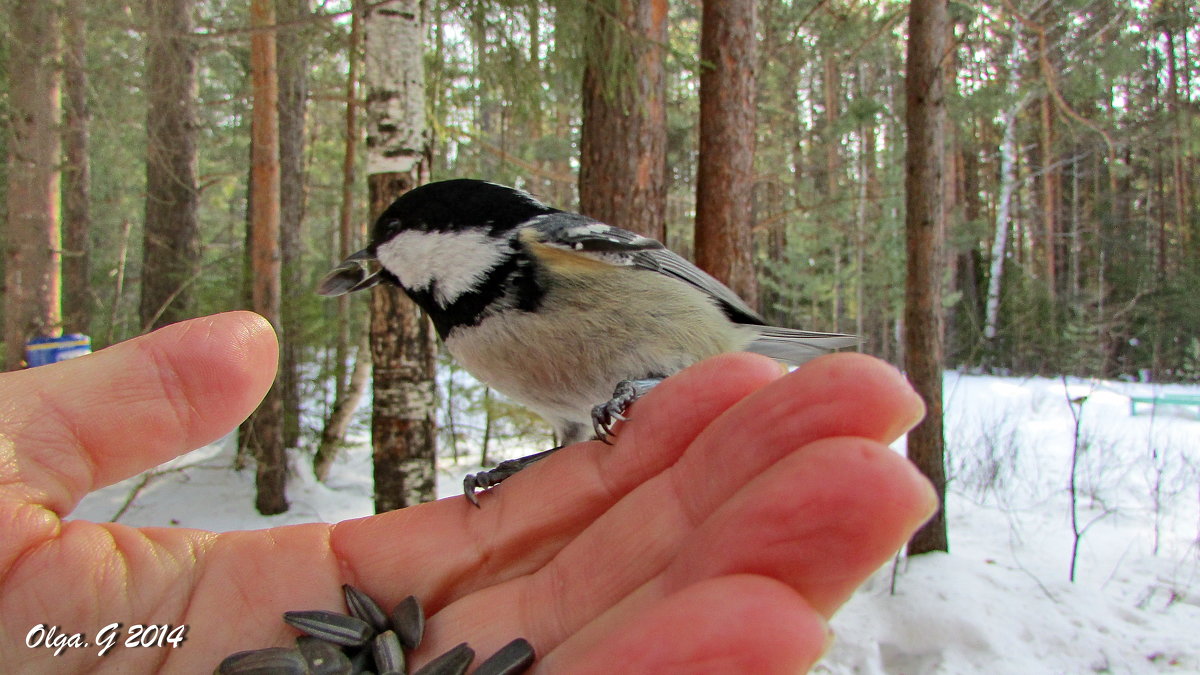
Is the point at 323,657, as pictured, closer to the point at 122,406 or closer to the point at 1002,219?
the point at 122,406

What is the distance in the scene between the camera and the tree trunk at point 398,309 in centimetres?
278

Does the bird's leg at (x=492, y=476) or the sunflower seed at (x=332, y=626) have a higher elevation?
the bird's leg at (x=492, y=476)

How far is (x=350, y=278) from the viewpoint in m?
1.60

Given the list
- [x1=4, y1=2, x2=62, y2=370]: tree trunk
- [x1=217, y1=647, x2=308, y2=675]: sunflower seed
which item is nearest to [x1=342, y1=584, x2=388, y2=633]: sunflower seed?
[x1=217, y1=647, x2=308, y2=675]: sunflower seed

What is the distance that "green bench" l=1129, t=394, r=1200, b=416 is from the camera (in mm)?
5297

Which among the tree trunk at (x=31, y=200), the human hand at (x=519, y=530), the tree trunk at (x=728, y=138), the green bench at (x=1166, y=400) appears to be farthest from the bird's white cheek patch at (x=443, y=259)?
the green bench at (x=1166, y=400)

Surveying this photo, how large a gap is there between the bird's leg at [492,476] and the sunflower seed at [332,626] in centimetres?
30

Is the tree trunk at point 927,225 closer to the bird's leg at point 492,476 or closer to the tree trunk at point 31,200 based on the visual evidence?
the bird's leg at point 492,476

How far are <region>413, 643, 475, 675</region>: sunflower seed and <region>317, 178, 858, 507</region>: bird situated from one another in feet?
1.14

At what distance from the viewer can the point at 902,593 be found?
3355mm

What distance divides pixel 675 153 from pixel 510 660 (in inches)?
376

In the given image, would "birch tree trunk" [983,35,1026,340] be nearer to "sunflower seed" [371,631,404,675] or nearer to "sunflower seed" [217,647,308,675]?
"sunflower seed" [371,631,404,675]

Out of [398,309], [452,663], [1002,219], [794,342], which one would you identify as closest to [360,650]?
[452,663]

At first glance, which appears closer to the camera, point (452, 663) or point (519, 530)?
point (452, 663)
